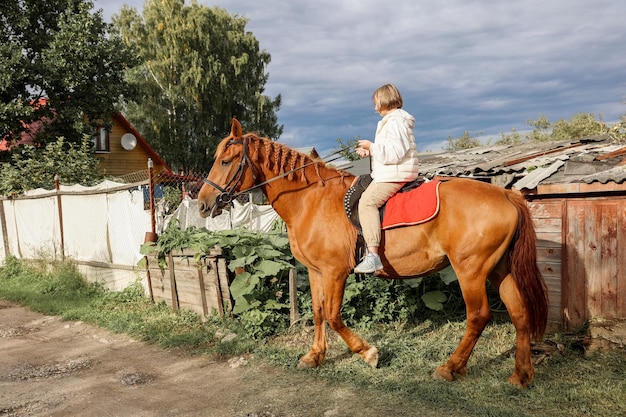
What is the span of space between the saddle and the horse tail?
0.75 meters

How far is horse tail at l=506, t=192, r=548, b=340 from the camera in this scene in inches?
173

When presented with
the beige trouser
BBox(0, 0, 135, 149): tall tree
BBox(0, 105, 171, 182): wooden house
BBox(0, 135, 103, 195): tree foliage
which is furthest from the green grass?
BBox(0, 105, 171, 182): wooden house

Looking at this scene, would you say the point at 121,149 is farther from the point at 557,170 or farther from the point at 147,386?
the point at 557,170

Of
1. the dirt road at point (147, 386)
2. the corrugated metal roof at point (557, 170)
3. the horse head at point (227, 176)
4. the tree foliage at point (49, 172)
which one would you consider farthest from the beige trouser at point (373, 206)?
the tree foliage at point (49, 172)

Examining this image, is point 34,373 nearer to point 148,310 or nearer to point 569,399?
point 148,310

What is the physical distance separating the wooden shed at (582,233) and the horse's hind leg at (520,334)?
1.81 metres

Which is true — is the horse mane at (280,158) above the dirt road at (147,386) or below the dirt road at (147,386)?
above

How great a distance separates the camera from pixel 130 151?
94.8ft

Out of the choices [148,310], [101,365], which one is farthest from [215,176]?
[148,310]

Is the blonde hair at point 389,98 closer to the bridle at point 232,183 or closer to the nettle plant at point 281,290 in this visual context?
the bridle at point 232,183

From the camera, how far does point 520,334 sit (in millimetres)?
4473

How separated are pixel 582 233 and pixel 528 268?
6.16 feet

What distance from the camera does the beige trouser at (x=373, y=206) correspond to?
4.51 m

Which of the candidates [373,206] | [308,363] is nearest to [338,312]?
[308,363]
